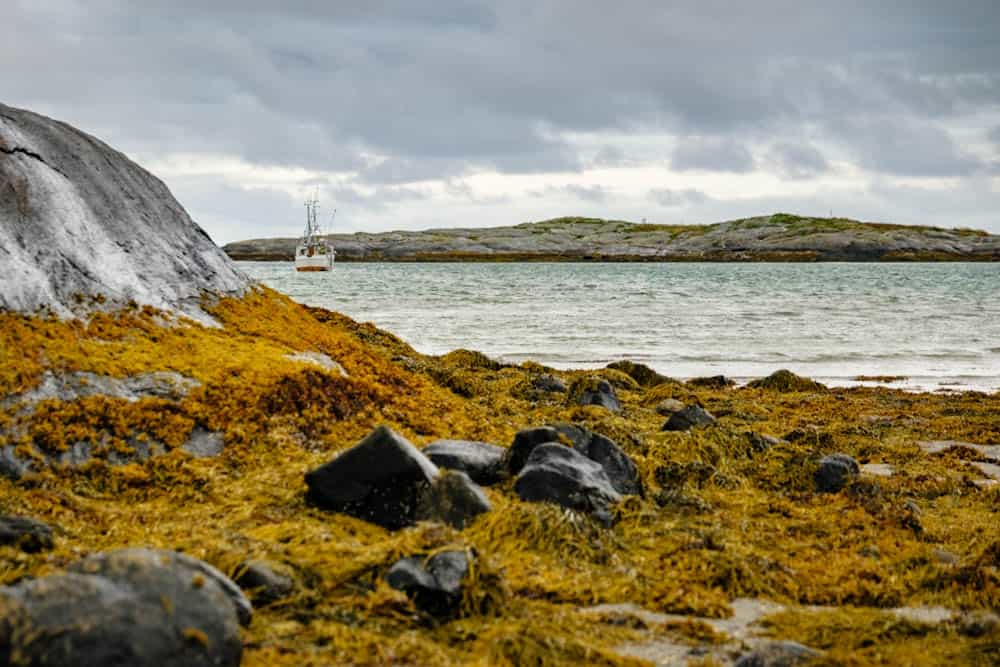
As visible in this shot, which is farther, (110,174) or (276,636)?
(110,174)

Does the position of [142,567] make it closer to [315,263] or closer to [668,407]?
[668,407]

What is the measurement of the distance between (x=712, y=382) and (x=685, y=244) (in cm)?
14459

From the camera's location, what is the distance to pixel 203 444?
823cm

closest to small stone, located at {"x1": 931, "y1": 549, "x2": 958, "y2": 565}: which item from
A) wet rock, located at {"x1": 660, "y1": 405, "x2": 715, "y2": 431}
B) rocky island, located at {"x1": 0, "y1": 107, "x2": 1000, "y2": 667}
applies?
rocky island, located at {"x1": 0, "y1": 107, "x2": 1000, "y2": 667}

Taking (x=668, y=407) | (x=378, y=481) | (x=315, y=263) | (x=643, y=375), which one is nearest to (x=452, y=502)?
(x=378, y=481)

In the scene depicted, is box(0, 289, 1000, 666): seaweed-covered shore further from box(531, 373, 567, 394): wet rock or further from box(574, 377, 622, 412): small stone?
box(531, 373, 567, 394): wet rock

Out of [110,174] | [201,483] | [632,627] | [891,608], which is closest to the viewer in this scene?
[632,627]

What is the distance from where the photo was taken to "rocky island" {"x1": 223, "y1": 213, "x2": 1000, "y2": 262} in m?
146

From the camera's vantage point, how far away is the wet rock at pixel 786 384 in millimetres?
18969

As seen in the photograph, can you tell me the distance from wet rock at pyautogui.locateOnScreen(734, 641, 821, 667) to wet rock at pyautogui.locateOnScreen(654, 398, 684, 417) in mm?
8857

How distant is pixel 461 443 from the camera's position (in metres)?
8.77

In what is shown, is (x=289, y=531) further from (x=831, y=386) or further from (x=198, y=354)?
(x=831, y=386)

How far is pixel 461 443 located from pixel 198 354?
3.03 meters

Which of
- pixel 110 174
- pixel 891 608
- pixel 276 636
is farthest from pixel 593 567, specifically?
Answer: pixel 110 174
